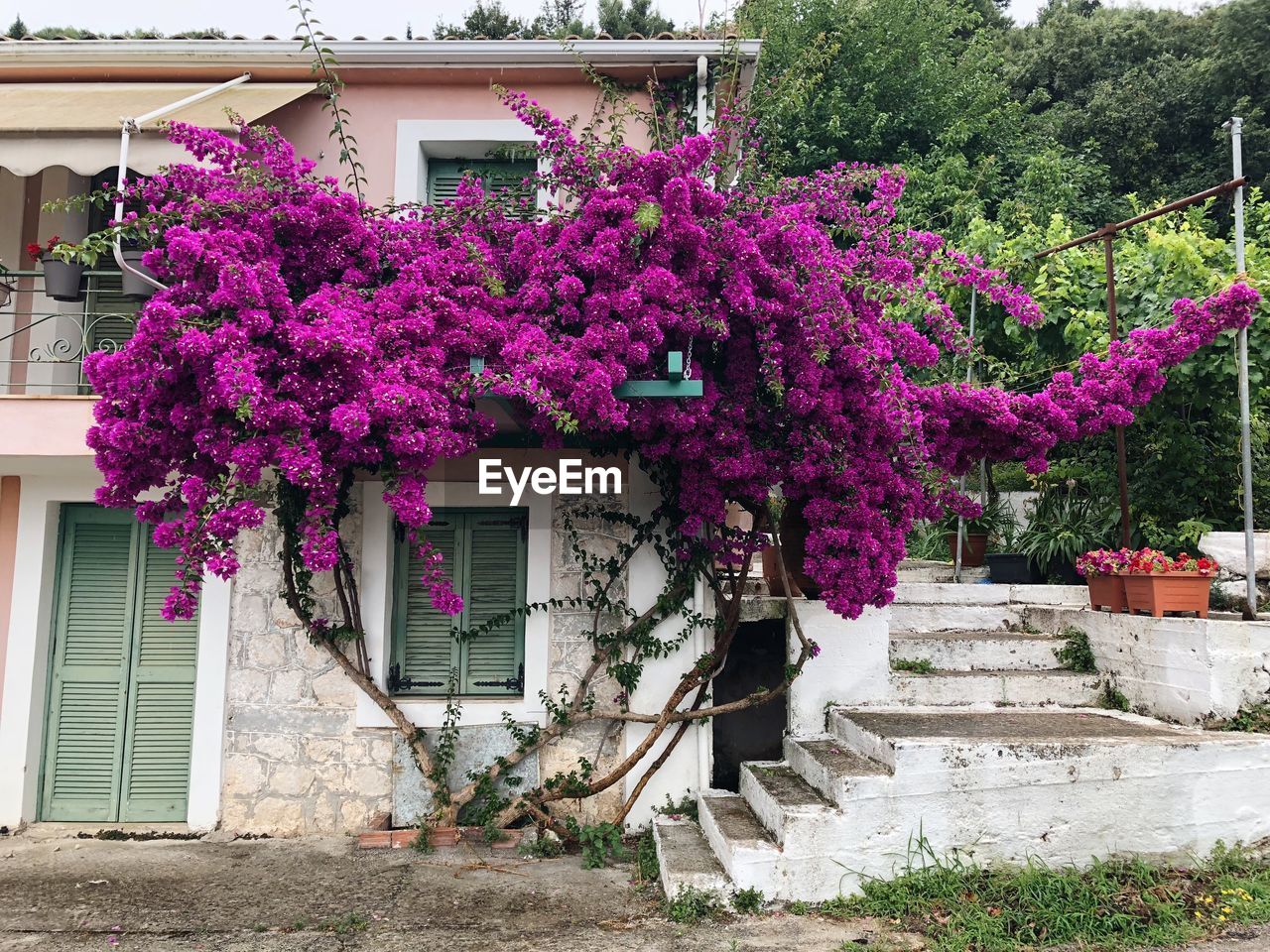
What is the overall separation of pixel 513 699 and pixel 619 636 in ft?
3.03

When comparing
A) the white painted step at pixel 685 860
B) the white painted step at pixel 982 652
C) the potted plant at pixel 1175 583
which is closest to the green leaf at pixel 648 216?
the white painted step at pixel 982 652

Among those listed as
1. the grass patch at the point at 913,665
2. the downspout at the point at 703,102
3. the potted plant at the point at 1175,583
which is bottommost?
the grass patch at the point at 913,665

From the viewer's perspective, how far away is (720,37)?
6648 millimetres

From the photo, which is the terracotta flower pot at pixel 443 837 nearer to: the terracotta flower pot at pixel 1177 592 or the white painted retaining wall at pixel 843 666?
the white painted retaining wall at pixel 843 666

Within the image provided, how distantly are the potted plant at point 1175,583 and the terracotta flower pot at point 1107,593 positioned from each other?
289 millimetres

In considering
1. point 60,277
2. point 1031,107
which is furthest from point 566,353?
point 1031,107

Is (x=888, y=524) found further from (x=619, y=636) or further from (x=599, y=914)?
(x=599, y=914)

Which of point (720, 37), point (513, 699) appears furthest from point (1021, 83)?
point (513, 699)

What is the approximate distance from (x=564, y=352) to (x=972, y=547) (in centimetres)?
551

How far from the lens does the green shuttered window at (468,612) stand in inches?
254

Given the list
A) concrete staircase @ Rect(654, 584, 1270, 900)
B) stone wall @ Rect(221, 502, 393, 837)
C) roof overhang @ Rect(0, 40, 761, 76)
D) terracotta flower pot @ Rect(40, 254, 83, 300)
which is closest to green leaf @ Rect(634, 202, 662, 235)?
roof overhang @ Rect(0, 40, 761, 76)

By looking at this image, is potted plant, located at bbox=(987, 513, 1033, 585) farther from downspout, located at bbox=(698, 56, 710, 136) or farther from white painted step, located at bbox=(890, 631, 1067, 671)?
downspout, located at bbox=(698, 56, 710, 136)

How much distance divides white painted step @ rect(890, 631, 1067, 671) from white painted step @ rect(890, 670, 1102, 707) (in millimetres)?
277

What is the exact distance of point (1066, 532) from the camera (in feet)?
25.4
